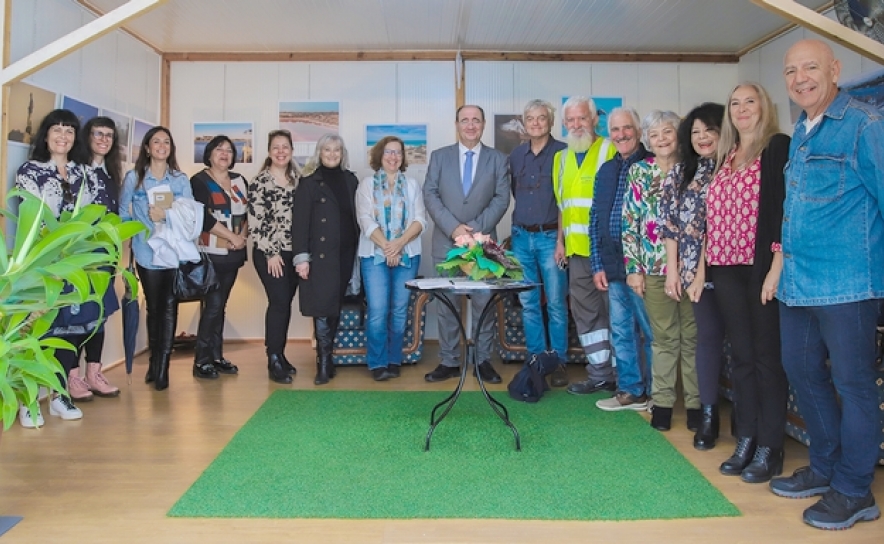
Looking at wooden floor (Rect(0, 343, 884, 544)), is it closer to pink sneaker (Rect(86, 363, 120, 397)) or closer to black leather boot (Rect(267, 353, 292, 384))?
pink sneaker (Rect(86, 363, 120, 397))

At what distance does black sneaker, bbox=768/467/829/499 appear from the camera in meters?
2.71

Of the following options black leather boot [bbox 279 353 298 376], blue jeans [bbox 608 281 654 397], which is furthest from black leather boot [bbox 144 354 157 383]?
blue jeans [bbox 608 281 654 397]

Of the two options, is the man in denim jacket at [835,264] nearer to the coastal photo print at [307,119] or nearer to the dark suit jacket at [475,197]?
the dark suit jacket at [475,197]

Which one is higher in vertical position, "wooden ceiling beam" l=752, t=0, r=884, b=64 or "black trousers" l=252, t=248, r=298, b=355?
"wooden ceiling beam" l=752, t=0, r=884, b=64

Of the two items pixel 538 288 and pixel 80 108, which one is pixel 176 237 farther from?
pixel 538 288

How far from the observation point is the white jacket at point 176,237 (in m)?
4.40

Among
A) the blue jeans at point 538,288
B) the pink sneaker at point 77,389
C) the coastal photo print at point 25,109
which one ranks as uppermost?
the coastal photo print at point 25,109

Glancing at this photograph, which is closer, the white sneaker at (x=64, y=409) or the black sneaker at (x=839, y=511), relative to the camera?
the black sneaker at (x=839, y=511)

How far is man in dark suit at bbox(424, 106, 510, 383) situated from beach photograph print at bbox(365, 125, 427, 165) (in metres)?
1.57

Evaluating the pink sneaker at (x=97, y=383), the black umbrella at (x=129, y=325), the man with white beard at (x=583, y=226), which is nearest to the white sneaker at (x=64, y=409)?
the pink sneaker at (x=97, y=383)

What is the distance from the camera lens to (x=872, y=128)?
92.4 inches

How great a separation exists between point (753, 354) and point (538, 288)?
1732 millimetres

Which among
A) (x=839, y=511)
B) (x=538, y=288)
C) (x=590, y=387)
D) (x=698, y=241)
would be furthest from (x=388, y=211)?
(x=839, y=511)

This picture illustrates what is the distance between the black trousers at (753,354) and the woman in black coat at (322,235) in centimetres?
257
